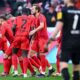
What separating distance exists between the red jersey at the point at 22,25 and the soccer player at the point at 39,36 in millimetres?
205

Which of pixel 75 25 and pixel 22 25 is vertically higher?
pixel 75 25

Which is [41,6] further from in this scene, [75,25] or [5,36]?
[75,25]

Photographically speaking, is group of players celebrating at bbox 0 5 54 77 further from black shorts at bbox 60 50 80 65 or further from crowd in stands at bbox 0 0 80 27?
crowd in stands at bbox 0 0 80 27

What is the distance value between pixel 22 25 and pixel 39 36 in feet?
2.28

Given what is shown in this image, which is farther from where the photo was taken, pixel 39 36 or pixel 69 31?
pixel 39 36

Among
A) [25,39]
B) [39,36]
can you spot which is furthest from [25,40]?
[39,36]

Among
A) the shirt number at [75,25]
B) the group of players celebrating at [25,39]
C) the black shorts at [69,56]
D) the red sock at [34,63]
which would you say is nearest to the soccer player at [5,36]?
the group of players celebrating at [25,39]

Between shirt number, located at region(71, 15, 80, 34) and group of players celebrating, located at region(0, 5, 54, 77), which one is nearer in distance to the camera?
shirt number, located at region(71, 15, 80, 34)

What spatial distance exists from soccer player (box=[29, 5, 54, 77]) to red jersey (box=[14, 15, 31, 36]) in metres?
0.20

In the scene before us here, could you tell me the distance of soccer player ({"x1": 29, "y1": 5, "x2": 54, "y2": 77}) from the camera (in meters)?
13.7

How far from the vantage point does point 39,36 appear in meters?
14.1

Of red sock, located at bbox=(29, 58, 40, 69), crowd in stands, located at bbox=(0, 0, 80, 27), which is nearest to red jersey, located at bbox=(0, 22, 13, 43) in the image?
red sock, located at bbox=(29, 58, 40, 69)

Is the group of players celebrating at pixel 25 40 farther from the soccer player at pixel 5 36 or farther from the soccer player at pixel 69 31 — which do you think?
the soccer player at pixel 69 31

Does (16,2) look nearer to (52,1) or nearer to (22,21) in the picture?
(52,1)
